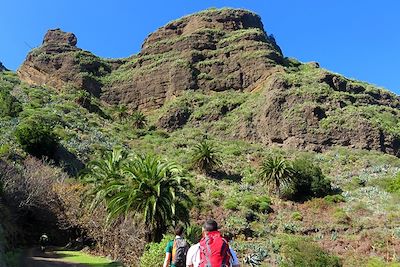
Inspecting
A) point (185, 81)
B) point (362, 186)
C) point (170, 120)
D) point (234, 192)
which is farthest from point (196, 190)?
point (185, 81)

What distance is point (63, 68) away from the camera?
85.4 metres

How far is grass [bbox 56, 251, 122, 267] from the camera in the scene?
19.9 meters

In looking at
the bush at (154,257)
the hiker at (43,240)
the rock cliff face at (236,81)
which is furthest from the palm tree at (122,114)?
the bush at (154,257)

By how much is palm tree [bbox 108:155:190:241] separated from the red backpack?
16350 millimetres

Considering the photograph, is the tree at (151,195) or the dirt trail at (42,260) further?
the tree at (151,195)

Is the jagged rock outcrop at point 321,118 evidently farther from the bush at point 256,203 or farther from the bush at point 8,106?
the bush at point 8,106

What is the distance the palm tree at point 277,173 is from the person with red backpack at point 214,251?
136ft

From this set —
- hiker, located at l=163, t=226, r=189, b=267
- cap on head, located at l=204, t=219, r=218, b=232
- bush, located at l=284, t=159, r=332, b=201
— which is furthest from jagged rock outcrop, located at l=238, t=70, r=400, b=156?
cap on head, located at l=204, t=219, r=218, b=232

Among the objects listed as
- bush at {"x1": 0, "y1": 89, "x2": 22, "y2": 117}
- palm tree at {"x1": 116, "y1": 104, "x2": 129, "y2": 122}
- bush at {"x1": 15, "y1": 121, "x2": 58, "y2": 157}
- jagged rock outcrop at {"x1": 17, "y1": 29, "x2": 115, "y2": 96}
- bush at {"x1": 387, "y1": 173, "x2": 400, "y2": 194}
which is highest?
jagged rock outcrop at {"x1": 17, "y1": 29, "x2": 115, "y2": 96}

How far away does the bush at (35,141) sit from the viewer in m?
41.3

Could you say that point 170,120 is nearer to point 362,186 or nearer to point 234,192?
point 234,192

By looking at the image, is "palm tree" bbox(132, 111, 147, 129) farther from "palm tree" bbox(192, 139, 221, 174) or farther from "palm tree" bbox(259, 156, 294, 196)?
"palm tree" bbox(259, 156, 294, 196)

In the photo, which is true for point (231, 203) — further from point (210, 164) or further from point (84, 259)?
point (84, 259)

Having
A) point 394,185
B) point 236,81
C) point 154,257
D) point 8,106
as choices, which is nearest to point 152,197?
point 154,257
